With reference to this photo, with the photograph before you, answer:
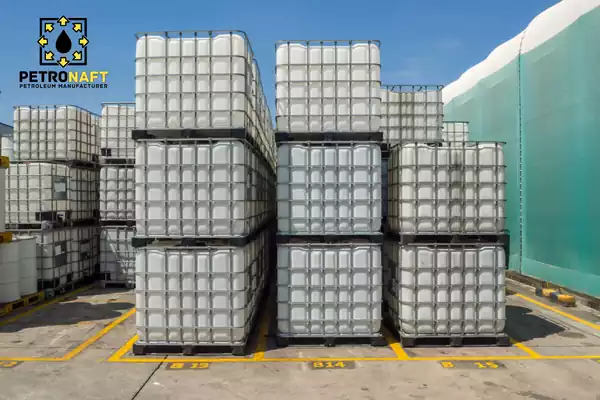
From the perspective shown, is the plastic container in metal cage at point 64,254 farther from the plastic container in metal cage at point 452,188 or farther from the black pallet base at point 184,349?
the plastic container in metal cage at point 452,188

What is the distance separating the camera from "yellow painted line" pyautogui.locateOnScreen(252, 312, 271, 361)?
9.01 meters

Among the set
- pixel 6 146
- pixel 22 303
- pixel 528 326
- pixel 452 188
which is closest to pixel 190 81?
pixel 452 188

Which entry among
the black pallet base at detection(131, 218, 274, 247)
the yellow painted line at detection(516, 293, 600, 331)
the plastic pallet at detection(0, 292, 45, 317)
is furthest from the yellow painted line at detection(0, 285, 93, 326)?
the yellow painted line at detection(516, 293, 600, 331)

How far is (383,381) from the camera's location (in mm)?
7758

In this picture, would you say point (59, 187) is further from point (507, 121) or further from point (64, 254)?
point (507, 121)

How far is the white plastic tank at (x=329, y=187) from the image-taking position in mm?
9578

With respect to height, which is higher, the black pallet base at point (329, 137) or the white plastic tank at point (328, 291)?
the black pallet base at point (329, 137)

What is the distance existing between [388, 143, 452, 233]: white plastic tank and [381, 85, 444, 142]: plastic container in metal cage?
343 centimetres

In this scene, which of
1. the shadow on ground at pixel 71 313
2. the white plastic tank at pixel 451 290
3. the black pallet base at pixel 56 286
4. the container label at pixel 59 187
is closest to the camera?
the white plastic tank at pixel 451 290

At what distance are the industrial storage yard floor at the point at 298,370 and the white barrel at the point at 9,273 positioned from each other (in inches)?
77.9

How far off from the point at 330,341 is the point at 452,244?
3.43 m

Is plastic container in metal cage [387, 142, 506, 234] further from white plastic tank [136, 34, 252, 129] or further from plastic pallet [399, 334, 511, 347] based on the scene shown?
white plastic tank [136, 34, 252, 129]

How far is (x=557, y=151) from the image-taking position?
1634 cm

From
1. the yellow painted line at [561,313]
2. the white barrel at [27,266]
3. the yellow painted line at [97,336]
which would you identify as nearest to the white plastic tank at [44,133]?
the white barrel at [27,266]
